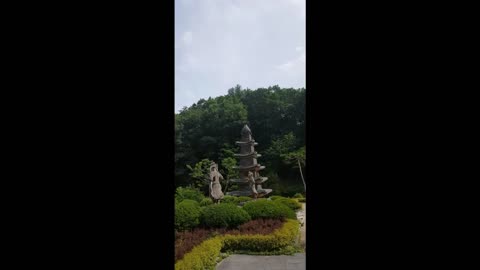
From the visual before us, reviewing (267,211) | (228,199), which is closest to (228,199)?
(228,199)

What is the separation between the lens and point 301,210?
12.2 meters

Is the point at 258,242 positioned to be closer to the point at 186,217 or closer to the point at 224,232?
the point at 224,232

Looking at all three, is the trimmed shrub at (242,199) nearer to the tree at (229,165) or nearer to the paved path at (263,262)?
the tree at (229,165)

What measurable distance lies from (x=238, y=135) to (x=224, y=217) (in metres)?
8.35

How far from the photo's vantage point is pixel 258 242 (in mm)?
7477

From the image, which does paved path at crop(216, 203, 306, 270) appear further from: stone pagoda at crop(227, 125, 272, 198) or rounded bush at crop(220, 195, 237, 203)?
stone pagoda at crop(227, 125, 272, 198)

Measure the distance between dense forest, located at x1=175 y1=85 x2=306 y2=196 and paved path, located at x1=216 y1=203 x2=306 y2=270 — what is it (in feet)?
22.4

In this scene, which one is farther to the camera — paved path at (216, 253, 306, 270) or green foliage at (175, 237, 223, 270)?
paved path at (216, 253, 306, 270)

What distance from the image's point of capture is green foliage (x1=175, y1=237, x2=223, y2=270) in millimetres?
5984

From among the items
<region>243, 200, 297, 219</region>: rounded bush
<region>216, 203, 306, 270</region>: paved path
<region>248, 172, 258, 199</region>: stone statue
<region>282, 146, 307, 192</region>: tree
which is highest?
<region>282, 146, 307, 192</region>: tree

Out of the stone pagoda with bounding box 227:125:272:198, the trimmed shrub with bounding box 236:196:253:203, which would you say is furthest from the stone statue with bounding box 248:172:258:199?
the trimmed shrub with bounding box 236:196:253:203
